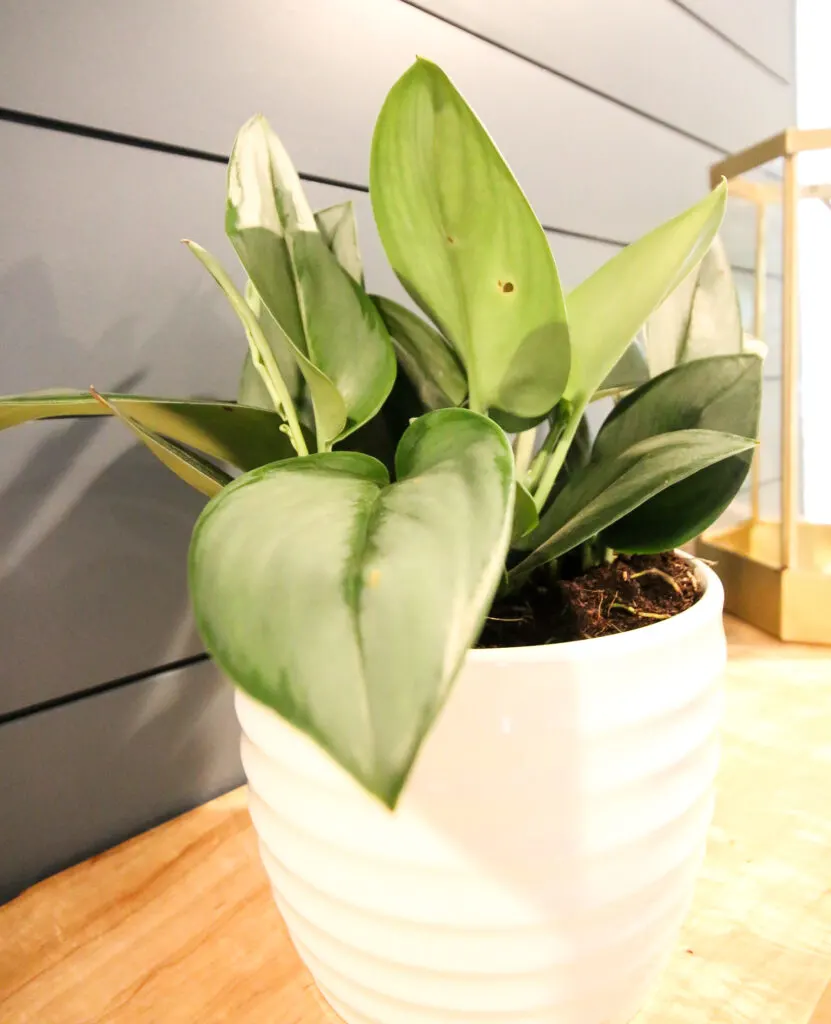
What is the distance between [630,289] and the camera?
265mm

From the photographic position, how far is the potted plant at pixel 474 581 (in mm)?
163

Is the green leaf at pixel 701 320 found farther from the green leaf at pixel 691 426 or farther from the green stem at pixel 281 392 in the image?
the green stem at pixel 281 392

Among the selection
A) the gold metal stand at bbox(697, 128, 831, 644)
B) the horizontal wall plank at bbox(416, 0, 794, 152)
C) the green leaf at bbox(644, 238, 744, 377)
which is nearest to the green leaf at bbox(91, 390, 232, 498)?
Answer: the green leaf at bbox(644, 238, 744, 377)

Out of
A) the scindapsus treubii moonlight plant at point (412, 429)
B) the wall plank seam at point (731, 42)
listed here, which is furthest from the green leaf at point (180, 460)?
the wall plank seam at point (731, 42)

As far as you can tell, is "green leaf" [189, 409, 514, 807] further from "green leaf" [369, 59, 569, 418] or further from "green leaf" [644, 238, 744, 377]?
"green leaf" [644, 238, 744, 377]

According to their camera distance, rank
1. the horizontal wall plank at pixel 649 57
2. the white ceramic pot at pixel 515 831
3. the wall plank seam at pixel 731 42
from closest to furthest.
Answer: the white ceramic pot at pixel 515 831, the horizontal wall plank at pixel 649 57, the wall plank seam at pixel 731 42

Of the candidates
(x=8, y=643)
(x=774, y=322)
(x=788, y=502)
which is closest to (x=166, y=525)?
(x=8, y=643)

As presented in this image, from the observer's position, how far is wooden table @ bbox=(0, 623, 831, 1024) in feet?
1.11

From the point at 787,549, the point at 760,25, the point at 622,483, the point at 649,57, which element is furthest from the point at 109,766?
the point at 760,25

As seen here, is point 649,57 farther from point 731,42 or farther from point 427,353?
point 427,353

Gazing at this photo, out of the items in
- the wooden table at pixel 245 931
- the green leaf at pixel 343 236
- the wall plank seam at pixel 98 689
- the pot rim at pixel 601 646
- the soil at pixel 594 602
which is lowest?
the wooden table at pixel 245 931

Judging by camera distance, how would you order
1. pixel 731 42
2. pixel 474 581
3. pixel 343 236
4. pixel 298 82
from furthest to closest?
pixel 731 42
pixel 298 82
pixel 343 236
pixel 474 581

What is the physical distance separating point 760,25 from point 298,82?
91cm

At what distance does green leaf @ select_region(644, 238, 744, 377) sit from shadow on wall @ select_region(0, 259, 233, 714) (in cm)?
29
